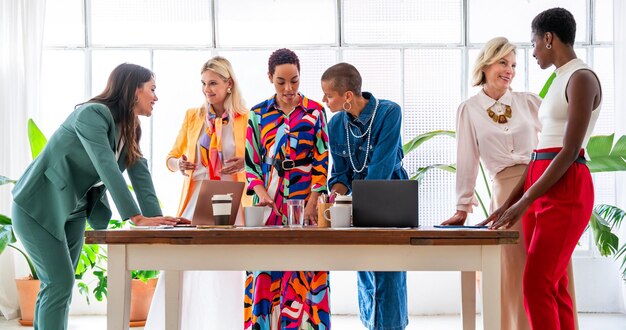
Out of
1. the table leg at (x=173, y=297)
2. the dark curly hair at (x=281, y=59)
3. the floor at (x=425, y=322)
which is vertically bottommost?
the floor at (x=425, y=322)

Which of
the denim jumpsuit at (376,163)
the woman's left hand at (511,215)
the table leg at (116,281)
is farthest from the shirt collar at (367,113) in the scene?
the table leg at (116,281)

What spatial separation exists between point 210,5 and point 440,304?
3161mm

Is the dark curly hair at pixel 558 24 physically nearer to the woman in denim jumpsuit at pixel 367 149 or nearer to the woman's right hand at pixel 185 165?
the woman in denim jumpsuit at pixel 367 149

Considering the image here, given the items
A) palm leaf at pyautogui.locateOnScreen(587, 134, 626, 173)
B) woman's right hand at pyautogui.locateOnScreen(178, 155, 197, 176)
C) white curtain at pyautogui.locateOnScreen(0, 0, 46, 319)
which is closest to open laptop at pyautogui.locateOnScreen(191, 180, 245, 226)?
woman's right hand at pyautogui.locateOnScreen(178, 155, 197, 176)

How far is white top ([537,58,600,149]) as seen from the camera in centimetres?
293

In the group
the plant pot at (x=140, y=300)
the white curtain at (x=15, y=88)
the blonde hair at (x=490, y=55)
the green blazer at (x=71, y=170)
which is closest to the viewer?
the green blazer at (x=71, y=170)

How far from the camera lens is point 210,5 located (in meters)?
6.51

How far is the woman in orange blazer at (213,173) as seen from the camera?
389 centimetres

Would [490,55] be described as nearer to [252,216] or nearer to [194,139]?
[252,216]

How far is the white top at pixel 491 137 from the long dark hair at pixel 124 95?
1.47m

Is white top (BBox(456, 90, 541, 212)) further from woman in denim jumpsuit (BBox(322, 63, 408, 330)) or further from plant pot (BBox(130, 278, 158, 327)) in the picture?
plant pot (BBox(130, 278, 158, 327))

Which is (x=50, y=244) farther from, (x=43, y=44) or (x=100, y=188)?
(x=43, y=44)

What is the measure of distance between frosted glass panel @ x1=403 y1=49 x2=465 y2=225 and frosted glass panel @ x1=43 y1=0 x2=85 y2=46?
2.79 m

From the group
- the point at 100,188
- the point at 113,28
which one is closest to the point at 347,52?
the point at 113,28
